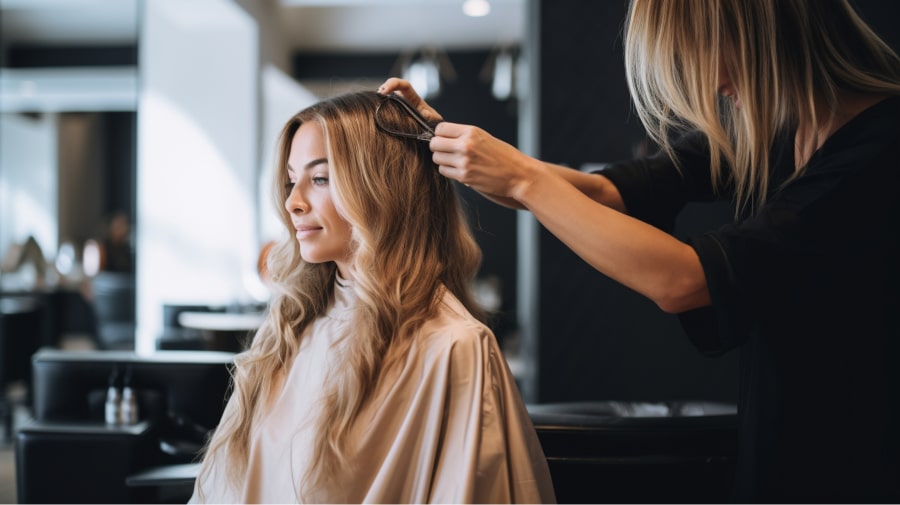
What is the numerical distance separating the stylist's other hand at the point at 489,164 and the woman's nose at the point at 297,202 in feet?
1.16

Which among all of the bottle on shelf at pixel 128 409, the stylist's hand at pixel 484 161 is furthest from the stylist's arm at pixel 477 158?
the bottle on shelf at pixel 128 409

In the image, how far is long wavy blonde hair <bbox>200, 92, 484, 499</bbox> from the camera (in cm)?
122

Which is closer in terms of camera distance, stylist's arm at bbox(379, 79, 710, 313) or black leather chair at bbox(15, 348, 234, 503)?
stylist's arm at bbox(379, 79, 710, 313)

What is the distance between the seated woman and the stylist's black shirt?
343 millimetres

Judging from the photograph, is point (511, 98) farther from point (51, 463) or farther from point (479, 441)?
point (479, 441)

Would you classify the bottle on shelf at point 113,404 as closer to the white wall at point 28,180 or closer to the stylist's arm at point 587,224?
the stylist's arm at point 587,224

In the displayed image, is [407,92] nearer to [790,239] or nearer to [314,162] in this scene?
[314,162]

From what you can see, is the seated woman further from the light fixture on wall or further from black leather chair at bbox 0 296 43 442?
the light fixture on wall

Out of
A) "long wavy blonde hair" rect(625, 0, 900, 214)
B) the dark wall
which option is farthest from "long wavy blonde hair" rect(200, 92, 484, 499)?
the dark wall

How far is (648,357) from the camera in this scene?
342cm

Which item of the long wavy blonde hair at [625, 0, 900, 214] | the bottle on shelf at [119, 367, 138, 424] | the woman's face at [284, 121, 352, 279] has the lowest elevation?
the bottle on shelf at [119, 367, 138, 424]

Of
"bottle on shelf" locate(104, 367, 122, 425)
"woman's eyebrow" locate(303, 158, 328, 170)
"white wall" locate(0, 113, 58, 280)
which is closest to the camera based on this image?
"woman's eyebrow" locate(303, 158, 328, 170)

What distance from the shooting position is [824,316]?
100 centimetres

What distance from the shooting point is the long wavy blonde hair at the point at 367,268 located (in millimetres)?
1225
